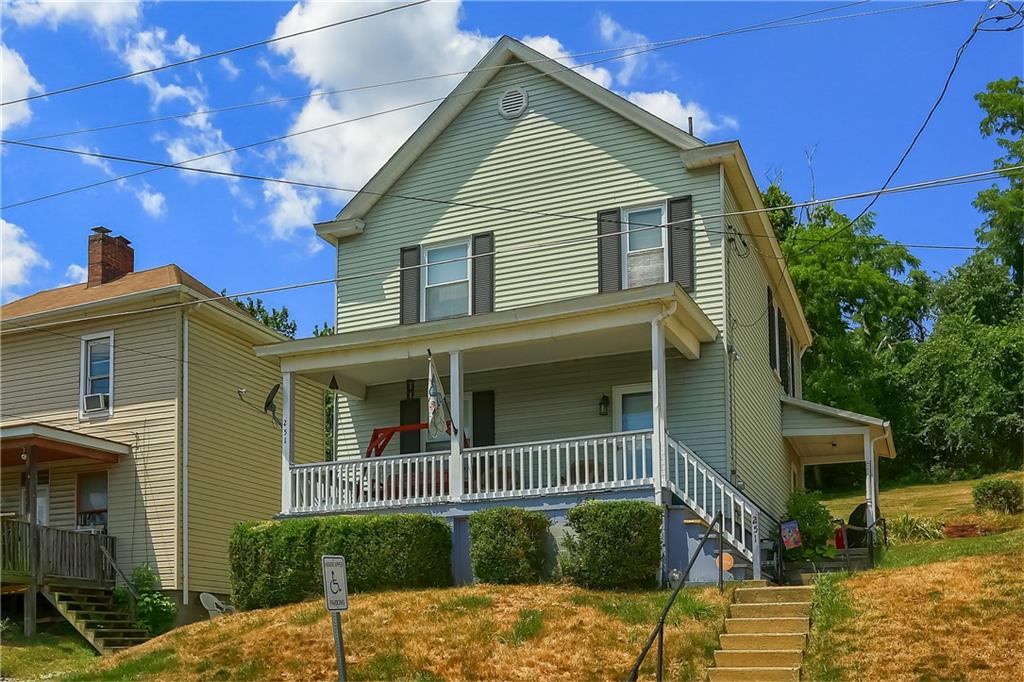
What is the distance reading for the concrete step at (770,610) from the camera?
573 inches

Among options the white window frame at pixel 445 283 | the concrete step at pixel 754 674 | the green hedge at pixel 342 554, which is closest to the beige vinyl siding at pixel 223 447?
the white window frame at pixel 445 283

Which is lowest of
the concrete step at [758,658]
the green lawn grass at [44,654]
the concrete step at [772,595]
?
the green lawn grass at [44,654]

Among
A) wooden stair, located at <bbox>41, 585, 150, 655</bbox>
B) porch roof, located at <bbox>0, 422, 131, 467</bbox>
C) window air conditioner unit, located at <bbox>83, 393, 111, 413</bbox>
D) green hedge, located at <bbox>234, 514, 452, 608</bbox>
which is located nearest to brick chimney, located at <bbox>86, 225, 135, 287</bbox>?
window air conditioner unit, located at <bbox>83, 393, 111, 413</bbox>

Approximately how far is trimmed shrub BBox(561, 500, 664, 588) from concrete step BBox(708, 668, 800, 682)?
315cm

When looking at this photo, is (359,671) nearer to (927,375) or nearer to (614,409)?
(614,409)

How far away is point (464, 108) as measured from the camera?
2250cm

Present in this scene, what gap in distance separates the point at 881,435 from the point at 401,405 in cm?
883

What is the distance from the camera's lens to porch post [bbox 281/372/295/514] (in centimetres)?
1983

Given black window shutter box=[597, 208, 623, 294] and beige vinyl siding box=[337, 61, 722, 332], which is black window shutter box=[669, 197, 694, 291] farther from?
black window shutter box=[597, 208, 623, 294]

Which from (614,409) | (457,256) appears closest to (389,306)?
(457,256)

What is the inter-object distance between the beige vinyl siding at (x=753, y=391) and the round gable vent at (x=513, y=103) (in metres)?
4.18

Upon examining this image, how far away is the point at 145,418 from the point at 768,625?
1435cm

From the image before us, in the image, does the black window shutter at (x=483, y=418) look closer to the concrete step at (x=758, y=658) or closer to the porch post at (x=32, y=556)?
the porch post at (x=32, y=556)

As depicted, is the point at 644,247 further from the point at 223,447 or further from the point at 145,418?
the point at 145,418
